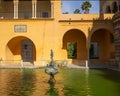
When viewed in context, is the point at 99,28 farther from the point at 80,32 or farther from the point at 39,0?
the point at 39,0

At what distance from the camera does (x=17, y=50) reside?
128 ft

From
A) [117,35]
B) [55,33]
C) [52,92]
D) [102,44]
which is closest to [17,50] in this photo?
[55,33]

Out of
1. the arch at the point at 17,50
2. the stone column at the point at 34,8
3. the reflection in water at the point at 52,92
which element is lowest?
the reflection in water at the point at 52,92

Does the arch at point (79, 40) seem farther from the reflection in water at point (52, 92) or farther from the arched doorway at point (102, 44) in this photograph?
the reflection in water at point (52, 92)

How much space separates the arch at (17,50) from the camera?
36625 mm

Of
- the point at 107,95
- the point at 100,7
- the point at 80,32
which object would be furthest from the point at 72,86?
the point at 100,7

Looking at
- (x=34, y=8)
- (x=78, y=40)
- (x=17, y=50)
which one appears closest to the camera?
(x=34, y=8)

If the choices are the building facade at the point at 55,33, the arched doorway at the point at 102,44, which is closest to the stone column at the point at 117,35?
the building facade at the point at 55,33

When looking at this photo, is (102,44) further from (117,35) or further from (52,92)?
(52,92)

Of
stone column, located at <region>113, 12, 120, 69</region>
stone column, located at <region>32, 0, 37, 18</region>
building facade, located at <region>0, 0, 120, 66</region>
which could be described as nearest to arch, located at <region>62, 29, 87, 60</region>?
building facade, located at <region>0, 0, 120, 66</region>

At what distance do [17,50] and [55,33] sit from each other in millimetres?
5990

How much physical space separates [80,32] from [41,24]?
16.3 ft

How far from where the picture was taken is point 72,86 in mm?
17922

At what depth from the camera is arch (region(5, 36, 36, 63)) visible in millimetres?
36625
